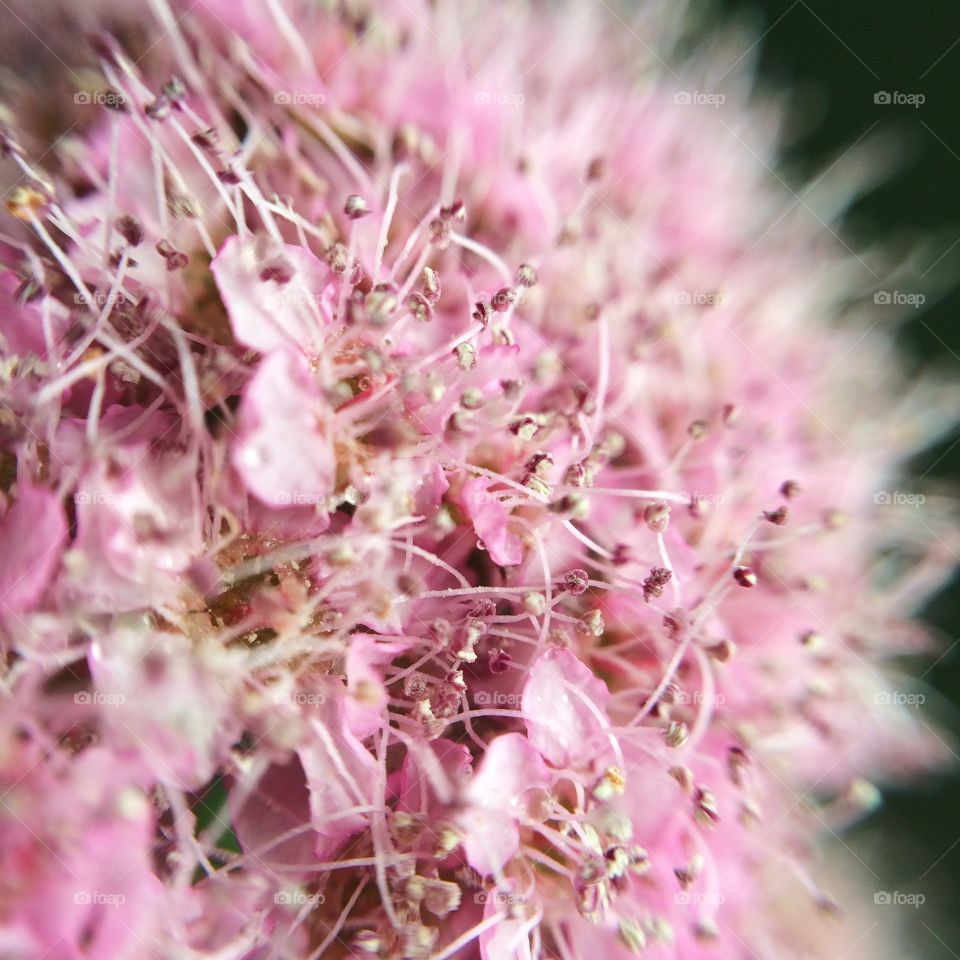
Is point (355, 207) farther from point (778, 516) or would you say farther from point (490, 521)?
point (778, 516)

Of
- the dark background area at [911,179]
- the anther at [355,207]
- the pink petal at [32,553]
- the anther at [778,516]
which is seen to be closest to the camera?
the pink petal at [32,553]

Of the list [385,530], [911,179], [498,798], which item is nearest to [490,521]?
[385,530]

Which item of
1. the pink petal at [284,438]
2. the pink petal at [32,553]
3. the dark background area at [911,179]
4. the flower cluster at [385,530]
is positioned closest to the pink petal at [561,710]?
the flower cluster at [385,530]

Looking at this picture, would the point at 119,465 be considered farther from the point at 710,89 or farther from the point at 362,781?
the point at 710,89

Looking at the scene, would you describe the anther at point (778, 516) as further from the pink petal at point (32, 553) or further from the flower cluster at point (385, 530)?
the pink petal at point (32, 553)

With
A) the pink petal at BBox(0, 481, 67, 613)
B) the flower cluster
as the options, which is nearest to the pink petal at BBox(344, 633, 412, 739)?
the flower cluster

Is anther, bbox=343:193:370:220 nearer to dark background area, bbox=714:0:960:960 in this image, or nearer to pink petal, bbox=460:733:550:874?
pink petal, bbox=460:733:550:874
